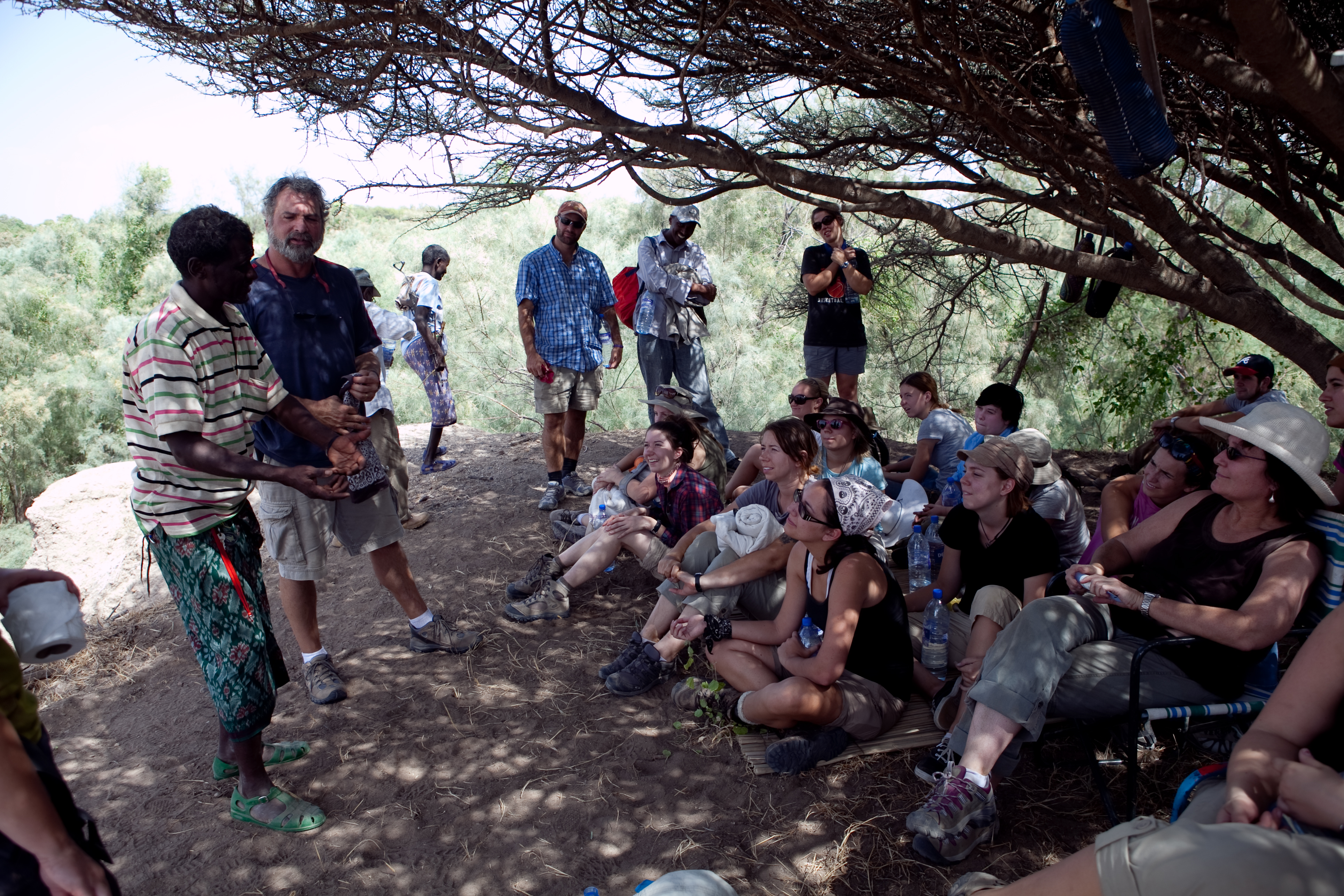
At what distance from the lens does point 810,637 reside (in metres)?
3.28

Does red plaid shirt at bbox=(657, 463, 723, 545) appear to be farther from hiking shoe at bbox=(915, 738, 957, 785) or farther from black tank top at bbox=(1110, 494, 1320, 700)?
black tank top at bbox=(1110, 494, 1320, 700)

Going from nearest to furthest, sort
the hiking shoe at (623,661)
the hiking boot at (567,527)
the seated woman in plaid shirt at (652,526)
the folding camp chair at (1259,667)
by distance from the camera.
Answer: the folding camp chair at (1259,667) → the hiking shoe at (623,661) → the seated woman in plaid shirt at (652,526) → the hiking boot at (567,527)

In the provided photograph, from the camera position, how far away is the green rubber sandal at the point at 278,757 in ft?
10.6

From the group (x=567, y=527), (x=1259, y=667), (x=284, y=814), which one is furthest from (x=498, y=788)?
(x=1259, y=667)

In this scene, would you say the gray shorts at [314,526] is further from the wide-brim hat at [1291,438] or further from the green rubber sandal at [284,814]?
the wide-brim hat at [1291,438]

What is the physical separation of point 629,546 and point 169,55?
10.6 ft

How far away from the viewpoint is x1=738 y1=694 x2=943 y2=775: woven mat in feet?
10.3

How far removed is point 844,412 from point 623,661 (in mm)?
1841

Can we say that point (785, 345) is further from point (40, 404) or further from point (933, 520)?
point (40, 404)

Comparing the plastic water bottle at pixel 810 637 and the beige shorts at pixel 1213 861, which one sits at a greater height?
the beige shorts at pixel 1213 861

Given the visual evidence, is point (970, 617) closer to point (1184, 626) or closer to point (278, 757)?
point (1184, 626)

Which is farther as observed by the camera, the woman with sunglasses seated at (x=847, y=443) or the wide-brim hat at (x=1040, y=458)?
the woman with sunglasses seated at (x=847, y=443)

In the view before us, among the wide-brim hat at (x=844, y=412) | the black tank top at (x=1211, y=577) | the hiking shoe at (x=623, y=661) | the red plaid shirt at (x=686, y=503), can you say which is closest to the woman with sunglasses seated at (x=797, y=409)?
the wide-brim hat at (x=844, y=412)

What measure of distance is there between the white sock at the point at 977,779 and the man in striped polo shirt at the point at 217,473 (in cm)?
231
